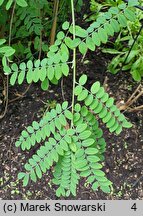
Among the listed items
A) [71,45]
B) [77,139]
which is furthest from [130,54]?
[77,139]

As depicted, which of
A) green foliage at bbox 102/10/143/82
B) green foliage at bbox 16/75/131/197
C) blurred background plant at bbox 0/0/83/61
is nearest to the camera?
green foliage at bbox 16/75/131/197

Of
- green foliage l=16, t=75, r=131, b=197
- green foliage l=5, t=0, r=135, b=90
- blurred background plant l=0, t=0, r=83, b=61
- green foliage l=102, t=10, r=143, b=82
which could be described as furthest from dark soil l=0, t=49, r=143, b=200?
green foliage l=5, t=0, r=135, b=90

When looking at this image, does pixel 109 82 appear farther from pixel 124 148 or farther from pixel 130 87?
pixel 124 148

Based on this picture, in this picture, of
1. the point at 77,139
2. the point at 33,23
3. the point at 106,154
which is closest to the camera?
the point at 77,139

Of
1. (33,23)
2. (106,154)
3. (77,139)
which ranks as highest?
(33,23)

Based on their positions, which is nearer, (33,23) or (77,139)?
(77,139)

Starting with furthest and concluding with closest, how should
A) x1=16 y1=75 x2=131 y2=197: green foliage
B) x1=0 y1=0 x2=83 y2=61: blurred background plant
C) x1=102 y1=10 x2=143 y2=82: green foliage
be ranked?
1. x1=102 y1=10 x2=143 y2=82: green foliage
2. x1=0 y1=0 x2=83 y2=61: blurred background plant
3. x1=16 y1=75 x2=131 y2=197: green foliage

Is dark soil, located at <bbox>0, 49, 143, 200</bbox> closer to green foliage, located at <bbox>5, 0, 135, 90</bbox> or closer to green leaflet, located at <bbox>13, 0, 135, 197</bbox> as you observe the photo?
green leaflet, located at <bbox>13, 0, 135, 197</bbox>

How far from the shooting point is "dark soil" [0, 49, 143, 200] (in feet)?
5.25

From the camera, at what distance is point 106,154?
168 cm

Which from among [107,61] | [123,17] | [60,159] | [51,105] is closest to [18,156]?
[51,105]

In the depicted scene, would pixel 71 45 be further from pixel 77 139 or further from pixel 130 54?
pixel 130 54

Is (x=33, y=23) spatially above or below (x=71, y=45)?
above

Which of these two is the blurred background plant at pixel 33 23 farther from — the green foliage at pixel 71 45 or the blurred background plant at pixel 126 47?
the green foliage at pixel 71 45
